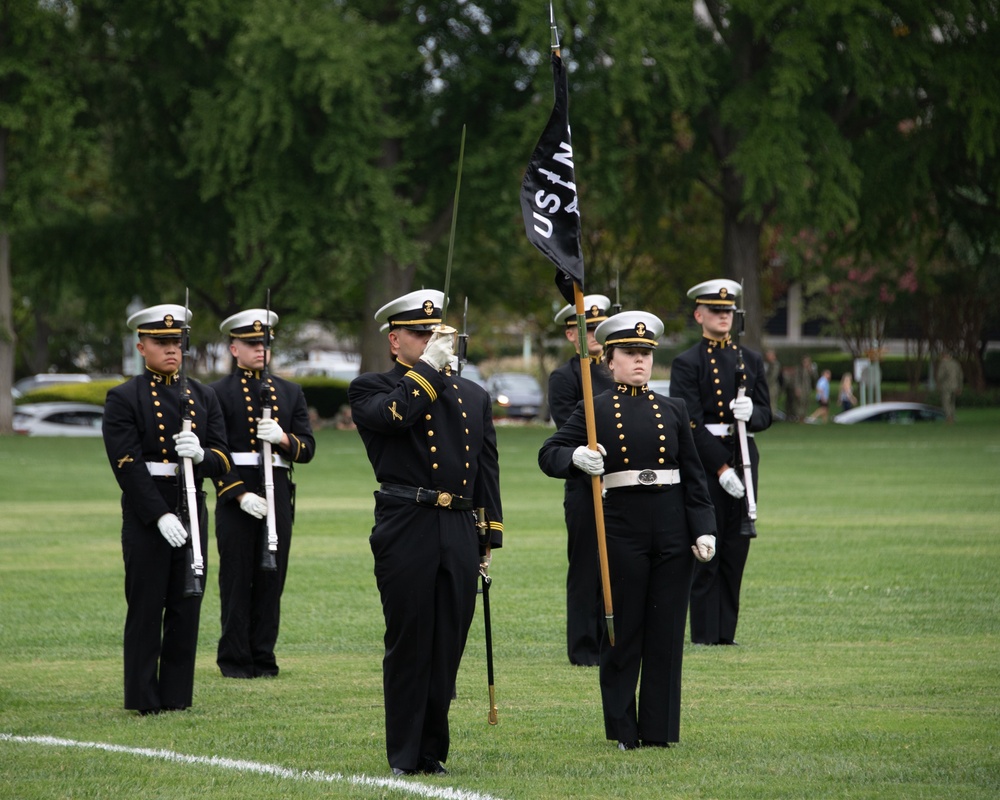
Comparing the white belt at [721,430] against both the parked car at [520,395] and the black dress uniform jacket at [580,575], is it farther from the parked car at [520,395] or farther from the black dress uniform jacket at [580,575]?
the parked car at [520,395]

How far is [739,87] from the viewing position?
37.6 meters

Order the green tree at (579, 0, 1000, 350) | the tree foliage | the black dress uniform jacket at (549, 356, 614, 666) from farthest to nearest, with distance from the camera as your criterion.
Result: 1. the tree foliage
2. the green tree at (579, 0, 1000, 350)
3. the black dress uniform jacket at (549, 356, 614, 666)

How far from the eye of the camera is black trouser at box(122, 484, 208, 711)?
9.23 metres

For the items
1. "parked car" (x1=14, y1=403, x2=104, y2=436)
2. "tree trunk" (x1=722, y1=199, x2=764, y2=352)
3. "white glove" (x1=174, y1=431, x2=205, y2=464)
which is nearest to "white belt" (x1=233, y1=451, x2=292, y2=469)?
"white glove" (x1=174, y1=431, x2=205, y2=464)

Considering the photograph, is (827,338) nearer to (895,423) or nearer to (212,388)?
(895,423)

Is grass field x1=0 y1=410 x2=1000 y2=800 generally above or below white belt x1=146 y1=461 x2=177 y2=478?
below

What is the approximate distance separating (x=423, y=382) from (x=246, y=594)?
376 cm

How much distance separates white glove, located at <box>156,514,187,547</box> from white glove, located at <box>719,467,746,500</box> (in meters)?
3.99

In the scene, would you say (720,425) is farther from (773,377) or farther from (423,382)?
(773,377)

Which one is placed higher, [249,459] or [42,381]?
[42,381]

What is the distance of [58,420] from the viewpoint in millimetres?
45844

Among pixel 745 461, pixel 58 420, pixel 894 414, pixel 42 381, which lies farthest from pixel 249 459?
pixel 42 381

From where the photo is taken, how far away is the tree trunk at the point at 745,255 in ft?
134

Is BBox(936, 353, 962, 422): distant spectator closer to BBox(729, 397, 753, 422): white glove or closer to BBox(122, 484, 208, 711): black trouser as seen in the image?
BBox(729, 397, 753, 422): white glove
